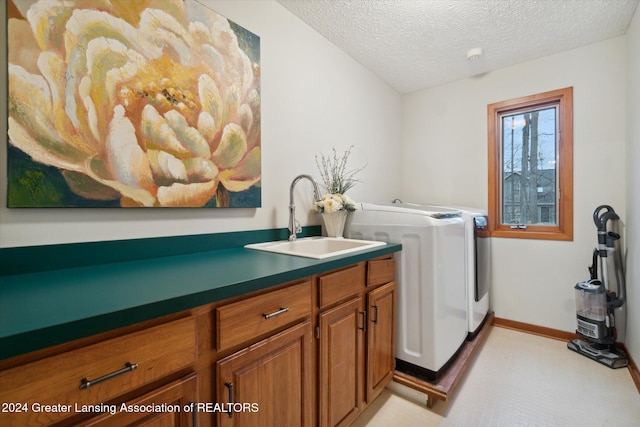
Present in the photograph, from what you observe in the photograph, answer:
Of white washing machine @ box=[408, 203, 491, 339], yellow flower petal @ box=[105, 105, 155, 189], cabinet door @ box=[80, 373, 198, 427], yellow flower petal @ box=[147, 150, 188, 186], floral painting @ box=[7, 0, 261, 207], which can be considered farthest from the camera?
white washing machine @ box=[408, 203, 491, 339]

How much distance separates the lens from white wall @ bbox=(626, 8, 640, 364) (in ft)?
5.84

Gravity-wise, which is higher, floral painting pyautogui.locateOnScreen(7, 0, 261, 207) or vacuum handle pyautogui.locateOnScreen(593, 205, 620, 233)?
floral painting pyautogui.locateOnScreen(7, 0, 261, 207)

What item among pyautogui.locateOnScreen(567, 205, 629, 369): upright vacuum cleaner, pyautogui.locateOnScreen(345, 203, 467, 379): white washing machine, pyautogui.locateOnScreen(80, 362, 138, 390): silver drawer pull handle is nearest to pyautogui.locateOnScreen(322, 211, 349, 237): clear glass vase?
pyautogui.locateOnScreen(345, 203, 467, 379): white washing machine

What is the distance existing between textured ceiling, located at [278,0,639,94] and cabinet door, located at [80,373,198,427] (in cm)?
208

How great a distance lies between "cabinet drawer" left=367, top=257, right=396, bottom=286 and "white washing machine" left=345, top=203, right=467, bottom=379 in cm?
11

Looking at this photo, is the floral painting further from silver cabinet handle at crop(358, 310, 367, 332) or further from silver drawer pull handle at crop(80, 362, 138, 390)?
silver cabinet handle at crop(358, 310, 367, 332)

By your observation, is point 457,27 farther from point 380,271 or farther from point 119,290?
point 119,290

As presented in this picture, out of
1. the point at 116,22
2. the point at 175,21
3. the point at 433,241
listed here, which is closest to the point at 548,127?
the point at 433,241

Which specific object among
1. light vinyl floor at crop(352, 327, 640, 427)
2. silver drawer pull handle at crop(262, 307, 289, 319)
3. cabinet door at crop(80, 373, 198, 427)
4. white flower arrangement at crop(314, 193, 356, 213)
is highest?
white flower arrangement at crop(314, 193, 356, 213)

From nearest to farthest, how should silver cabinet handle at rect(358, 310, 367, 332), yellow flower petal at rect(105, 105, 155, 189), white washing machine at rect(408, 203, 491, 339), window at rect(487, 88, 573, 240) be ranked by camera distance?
yellow flower petal at rect(105, 105, 155, 189) → silver cabinet handle at rect(358, 310, 367, 332) → white washing machine at rect(408, 203, 491, 339) → window at rect(487, 88, 573, 240)

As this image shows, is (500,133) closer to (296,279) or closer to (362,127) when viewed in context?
(362,127)

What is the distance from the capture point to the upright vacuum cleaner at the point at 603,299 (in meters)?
1.99

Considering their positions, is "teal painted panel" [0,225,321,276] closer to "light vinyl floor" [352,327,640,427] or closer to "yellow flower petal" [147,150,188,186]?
"yellow flower petal" [147,150,188,186]

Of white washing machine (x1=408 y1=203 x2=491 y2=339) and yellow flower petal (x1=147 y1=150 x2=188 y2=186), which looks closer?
yellow flower petal (x1=147 y1=150 x2=188 y2=186)
